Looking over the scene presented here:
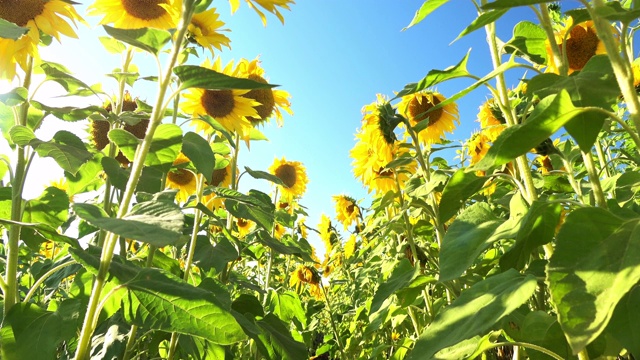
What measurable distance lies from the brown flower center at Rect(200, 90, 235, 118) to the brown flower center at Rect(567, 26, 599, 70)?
62.1 inches

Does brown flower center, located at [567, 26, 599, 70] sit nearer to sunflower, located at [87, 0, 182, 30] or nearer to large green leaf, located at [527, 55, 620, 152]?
large green leaf, located at [527, 55, 620, 152]

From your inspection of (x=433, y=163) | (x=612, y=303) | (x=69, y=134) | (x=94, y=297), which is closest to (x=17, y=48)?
(x=69, y=134)

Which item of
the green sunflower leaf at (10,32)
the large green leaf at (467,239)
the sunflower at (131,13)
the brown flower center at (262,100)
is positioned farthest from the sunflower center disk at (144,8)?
the large green leaf at (467,239)

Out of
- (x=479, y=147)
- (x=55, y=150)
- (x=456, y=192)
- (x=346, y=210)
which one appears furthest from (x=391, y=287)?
(x=346, y=210)

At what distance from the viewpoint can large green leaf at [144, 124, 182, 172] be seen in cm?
134

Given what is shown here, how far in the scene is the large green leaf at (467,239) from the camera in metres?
1.00

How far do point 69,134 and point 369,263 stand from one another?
234 cm

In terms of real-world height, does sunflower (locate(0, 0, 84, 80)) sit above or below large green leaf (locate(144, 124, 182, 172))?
above

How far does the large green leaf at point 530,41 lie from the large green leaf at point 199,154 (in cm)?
91

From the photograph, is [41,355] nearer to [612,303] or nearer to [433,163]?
[612,303]

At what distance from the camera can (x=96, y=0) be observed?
193cm

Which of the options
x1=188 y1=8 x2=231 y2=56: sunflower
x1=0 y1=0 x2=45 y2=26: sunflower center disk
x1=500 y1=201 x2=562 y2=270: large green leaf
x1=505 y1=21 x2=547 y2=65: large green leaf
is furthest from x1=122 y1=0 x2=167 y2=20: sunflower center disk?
x1=500 y1=201 x2=562 y2=270: large green leaf

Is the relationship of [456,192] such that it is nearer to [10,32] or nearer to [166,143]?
[166,143]

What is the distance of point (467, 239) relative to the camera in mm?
1097
